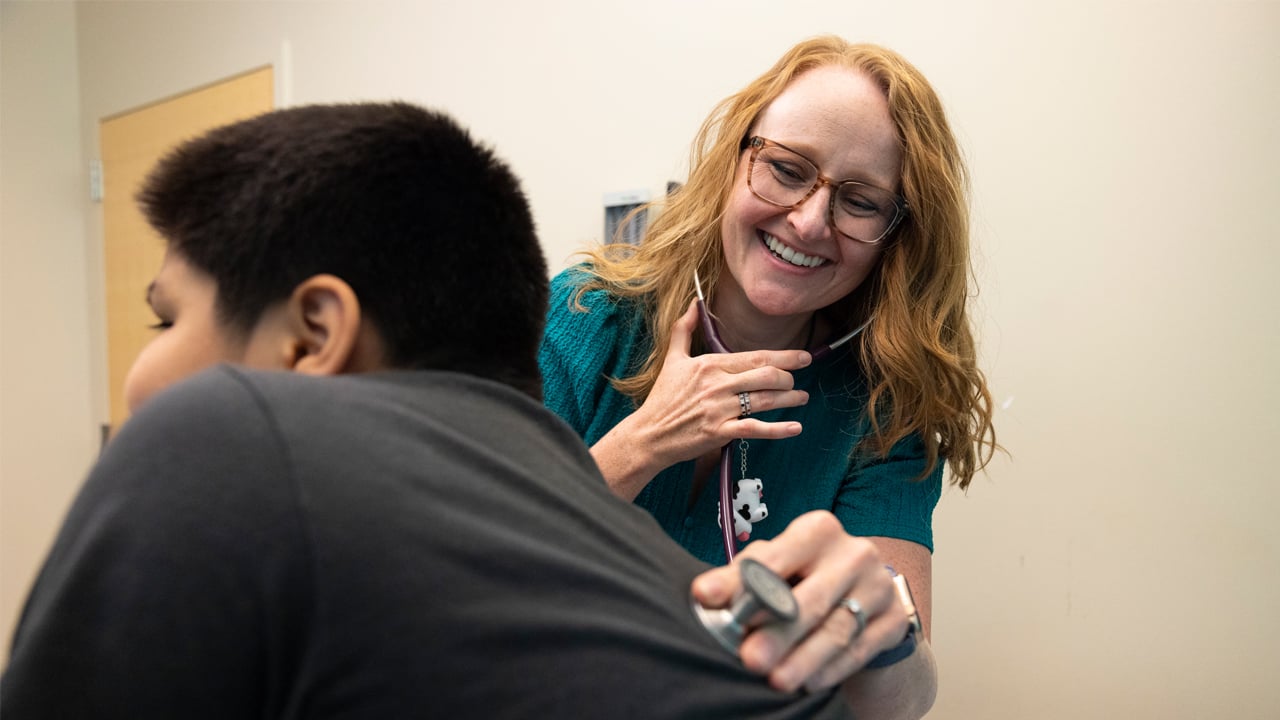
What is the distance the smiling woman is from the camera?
1.30 m

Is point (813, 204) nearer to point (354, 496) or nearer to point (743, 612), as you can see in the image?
point (743, 612)

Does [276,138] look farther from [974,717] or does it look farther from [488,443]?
[974,717]

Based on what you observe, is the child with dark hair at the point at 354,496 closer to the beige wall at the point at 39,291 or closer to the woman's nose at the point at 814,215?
the woman's nose at the point at 814,215

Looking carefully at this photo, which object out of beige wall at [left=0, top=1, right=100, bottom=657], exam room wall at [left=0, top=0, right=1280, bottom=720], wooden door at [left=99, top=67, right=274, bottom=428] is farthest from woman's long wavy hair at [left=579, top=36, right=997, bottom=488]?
beige wall at [left=0, top=1, right=100, bottom=657]

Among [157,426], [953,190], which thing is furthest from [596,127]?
[157,426]

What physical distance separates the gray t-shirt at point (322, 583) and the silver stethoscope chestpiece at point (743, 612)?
45mm

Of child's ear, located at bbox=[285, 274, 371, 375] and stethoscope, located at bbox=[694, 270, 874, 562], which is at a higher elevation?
child's ear, located at bbox=[285, 274, 371, 375]

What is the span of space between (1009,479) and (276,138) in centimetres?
153

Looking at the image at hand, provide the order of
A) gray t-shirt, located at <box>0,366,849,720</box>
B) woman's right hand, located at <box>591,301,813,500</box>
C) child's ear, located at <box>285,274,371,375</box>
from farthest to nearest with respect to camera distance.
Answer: woman's right hand, located at <box>591,301,813,500</box> → child's ear, located at <box>285,274,371,375</box> → gray t-shirt, located at <box>0,366,849,720</box>

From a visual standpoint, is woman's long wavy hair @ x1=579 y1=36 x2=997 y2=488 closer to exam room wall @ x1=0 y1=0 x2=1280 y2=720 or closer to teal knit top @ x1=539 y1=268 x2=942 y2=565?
teal knit top @ x1=539 y1=268 x2=942 y2=565

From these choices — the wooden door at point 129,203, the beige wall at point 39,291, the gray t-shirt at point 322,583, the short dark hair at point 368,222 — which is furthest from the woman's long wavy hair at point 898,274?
the beige wall at point 39,291

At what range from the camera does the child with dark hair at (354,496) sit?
1.53 feet

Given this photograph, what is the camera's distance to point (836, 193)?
1.31m

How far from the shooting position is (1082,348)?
173 centimetres
